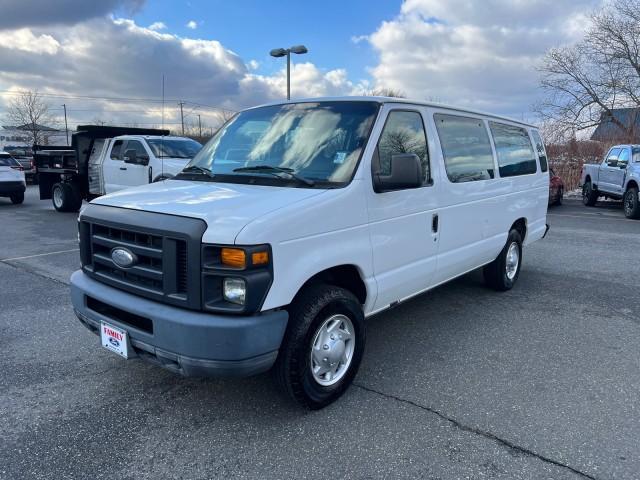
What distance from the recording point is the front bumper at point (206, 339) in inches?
105

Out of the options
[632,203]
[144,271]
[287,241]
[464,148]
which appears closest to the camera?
[287,241]

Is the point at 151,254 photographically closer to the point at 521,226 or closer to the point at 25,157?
the point at 521,226

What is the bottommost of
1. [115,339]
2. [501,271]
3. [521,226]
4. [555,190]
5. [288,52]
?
[501,271]

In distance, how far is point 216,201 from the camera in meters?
3.04

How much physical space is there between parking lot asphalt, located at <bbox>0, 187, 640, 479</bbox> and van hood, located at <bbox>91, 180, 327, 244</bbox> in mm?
1300

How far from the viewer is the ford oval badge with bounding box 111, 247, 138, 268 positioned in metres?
3.03

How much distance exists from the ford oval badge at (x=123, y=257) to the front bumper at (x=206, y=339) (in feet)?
0.83

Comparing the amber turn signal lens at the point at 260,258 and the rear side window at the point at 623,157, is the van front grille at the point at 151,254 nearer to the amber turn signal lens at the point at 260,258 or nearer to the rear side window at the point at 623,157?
the amber turn signal lens at the point at 260,258

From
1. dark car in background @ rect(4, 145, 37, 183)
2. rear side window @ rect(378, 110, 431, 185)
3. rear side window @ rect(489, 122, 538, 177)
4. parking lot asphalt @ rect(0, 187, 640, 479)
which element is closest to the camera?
parking lot asphalt @ rect(0, 187, 640, 479)

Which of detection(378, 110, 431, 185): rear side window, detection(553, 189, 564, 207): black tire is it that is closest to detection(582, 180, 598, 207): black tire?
detection(553, 189, 564, 207): black tire

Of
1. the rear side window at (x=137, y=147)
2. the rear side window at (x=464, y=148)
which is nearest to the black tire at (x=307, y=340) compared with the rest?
the rear side window at (x=464, y=148)

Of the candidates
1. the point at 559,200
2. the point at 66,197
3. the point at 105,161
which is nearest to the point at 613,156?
the point at 559,200

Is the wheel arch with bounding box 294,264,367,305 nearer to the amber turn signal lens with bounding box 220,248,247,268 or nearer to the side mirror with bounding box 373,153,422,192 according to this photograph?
the side mirror with bounding box 373,153,422,192

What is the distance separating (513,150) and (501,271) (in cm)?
143
